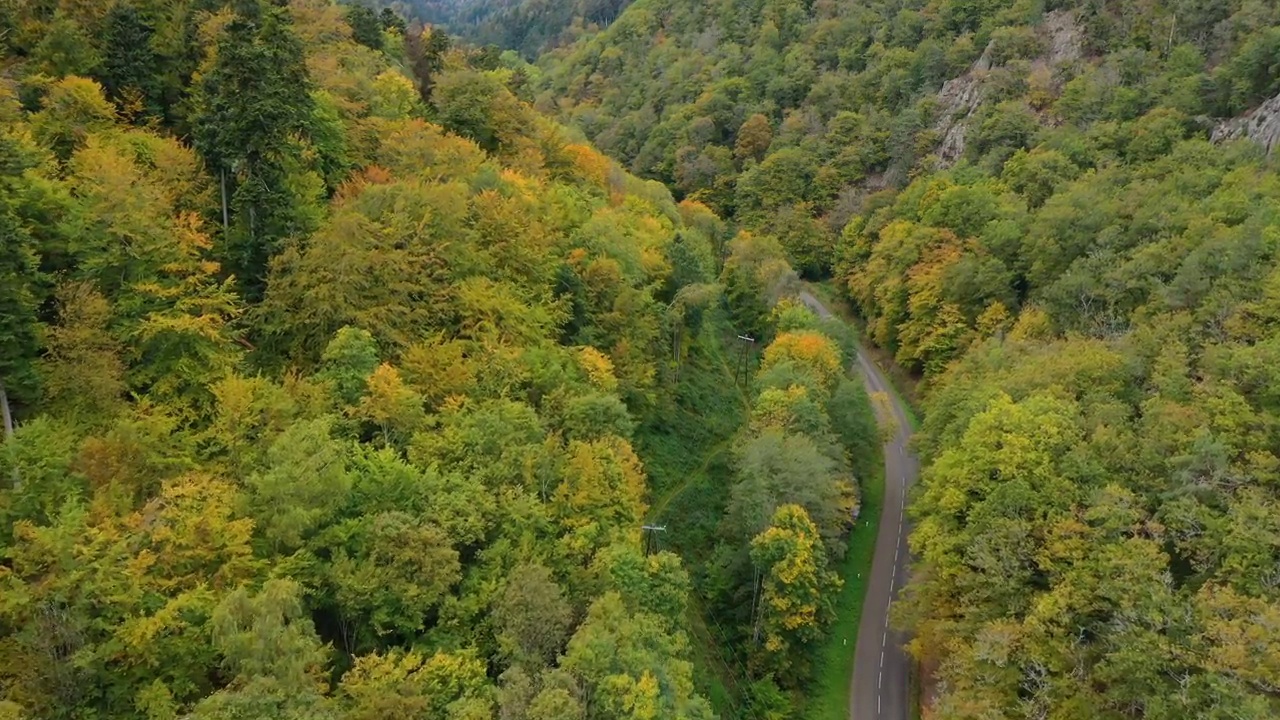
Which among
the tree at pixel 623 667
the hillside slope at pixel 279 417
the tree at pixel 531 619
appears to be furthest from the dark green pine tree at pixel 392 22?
the tree at pixel 623 667

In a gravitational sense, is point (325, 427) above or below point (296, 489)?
above

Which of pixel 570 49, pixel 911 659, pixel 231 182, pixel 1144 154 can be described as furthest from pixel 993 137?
pixel 570 49

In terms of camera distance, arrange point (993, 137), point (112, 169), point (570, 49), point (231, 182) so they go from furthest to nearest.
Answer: point (570, 49)
point (993, 137)
point (231, 182)
point (112, 169)

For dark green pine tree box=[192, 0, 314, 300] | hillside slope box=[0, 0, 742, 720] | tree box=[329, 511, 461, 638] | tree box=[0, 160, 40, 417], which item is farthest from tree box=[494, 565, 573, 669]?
dark green pine tree box=[192, 0, 314, 300]

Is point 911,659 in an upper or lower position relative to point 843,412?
lower

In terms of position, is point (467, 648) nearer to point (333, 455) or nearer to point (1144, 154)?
point (333, 455)

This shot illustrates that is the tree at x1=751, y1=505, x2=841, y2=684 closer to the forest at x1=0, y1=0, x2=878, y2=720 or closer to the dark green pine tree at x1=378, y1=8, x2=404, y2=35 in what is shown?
the forest at x1=0, y1=0, x2=878, y2=720

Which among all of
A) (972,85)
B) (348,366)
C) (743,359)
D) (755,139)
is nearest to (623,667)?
(348,366)

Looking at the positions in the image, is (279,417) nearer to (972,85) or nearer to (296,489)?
(296,489)
